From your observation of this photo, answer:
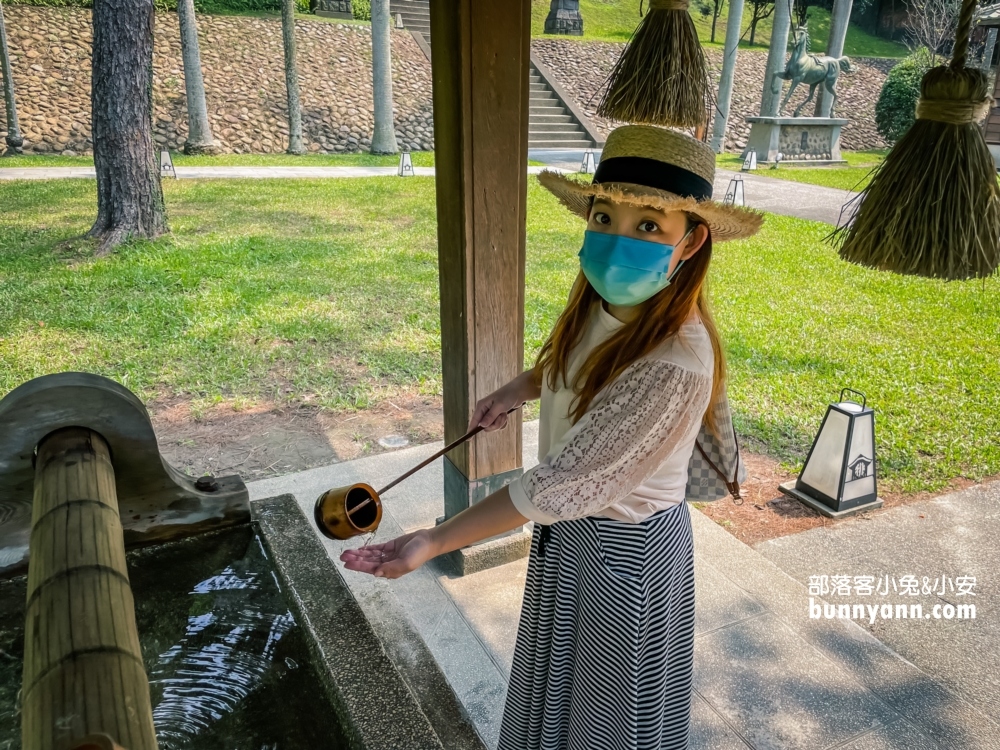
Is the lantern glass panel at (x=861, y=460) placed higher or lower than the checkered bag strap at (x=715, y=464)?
lower

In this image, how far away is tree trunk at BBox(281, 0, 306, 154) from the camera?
14469mm

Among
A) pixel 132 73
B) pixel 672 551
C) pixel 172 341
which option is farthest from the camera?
pixel 132 73

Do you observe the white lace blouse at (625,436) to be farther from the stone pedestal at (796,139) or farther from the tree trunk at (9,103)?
the stone pedestal at (796,139)

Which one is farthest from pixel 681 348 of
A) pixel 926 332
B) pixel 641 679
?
pixel 926 332

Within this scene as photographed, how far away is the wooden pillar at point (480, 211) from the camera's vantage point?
221 centimetres

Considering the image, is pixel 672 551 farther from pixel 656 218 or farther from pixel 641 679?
pixel 656 218

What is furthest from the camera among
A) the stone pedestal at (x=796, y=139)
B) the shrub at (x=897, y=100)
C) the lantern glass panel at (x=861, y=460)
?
the shrub at (x=897, y=100)

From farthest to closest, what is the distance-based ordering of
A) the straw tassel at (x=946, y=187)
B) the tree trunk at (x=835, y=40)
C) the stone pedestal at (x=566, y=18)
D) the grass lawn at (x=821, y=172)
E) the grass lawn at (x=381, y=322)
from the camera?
the stone pedestal at (x=566, y=18)
the tree trunk at (x=835, y=40)
the grass lawn at (x=821, y=172)
the grass lawn at (x=381, y=322)
the straw tassel at (x=946, y=187)

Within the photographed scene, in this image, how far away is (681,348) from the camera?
130 centimetres

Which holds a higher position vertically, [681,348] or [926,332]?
[681,348]

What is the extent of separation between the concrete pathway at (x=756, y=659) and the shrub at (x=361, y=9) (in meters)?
21.3

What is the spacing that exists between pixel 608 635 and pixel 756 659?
1275mm

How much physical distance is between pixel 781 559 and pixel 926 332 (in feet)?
12.8

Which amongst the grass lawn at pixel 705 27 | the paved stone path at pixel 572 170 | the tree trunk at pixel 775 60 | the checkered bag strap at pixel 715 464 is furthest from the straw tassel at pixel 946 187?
the grass lawn at pixel 705 27
